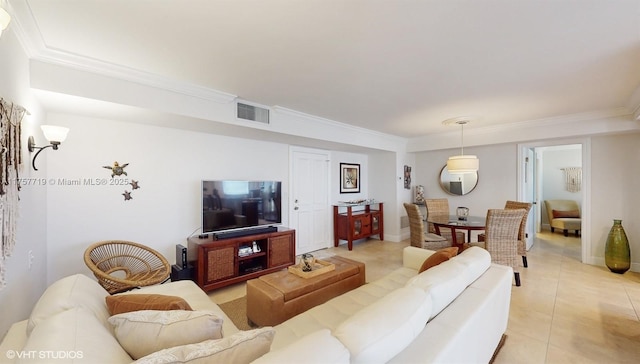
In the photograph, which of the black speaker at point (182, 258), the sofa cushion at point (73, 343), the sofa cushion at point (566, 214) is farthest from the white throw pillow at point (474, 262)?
the sofa cushion at point (566, 214)

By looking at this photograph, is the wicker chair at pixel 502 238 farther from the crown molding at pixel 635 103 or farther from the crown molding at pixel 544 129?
the crown molding at pixel 544 129

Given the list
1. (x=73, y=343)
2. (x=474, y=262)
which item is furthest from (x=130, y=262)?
(x=474, y=262)

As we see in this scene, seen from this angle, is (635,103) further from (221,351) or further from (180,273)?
(180,273)

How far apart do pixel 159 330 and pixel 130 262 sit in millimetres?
2257

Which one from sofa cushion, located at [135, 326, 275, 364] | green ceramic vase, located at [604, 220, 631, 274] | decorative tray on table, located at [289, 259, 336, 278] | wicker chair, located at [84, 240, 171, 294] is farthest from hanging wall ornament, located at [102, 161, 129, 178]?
green ceramic vase, located at [604, 220, 631, 274]

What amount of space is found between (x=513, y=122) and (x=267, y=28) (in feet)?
14.9

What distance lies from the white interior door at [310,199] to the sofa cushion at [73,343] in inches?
147

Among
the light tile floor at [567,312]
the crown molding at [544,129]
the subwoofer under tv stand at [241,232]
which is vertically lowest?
the light tile floor at [567,312]

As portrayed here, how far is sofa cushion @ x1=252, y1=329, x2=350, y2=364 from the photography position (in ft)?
2.71

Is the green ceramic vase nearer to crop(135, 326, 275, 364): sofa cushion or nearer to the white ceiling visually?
the white ceiling

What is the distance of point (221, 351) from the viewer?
922 millimetres

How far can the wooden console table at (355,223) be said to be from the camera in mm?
5355

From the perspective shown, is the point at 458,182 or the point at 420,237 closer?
the point at 420,237

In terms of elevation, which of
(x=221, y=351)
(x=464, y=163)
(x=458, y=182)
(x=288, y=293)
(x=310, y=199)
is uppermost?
(x=464, y=163)
